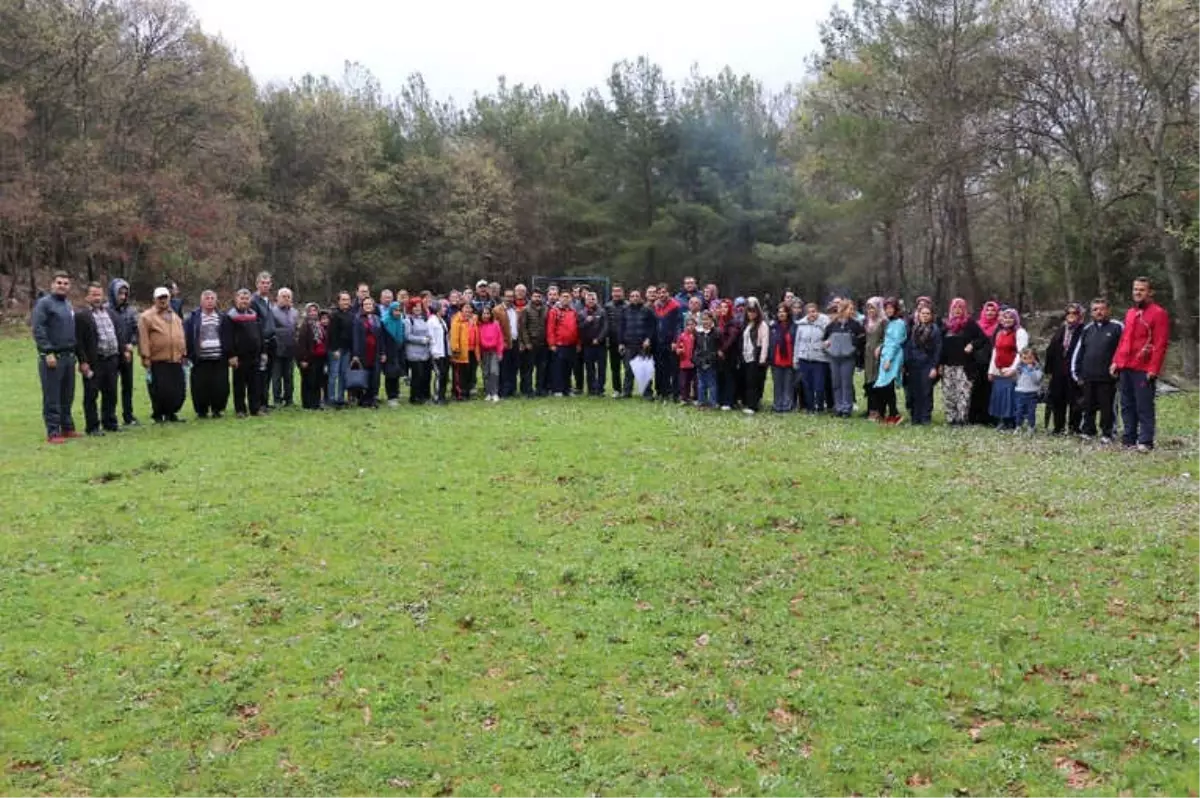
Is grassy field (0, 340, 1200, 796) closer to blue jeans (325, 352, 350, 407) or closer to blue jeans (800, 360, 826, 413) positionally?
blue jeans (800, 360, 826, 413)

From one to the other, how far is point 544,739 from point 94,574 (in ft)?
14.9

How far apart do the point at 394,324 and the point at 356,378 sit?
4.11ft

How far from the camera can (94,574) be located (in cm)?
749

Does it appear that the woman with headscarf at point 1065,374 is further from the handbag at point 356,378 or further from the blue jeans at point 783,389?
the handbag at point 356,378

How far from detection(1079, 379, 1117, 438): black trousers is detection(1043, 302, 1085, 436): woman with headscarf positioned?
0.29 metres

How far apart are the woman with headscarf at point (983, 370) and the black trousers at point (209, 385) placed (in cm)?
1172

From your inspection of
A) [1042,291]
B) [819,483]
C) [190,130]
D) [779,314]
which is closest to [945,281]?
[1042,291]

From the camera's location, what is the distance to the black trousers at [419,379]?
16.4 meters

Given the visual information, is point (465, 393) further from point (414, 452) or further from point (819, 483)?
point (819, 483)

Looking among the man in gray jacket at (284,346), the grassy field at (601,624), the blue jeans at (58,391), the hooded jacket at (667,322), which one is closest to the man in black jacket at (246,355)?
the man in gray jacket at (284,346)

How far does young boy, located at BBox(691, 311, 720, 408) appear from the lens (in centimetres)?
1577

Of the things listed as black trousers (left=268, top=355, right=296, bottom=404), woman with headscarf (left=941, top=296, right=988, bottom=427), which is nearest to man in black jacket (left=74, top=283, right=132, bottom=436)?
black trousers (left=268, top=355, right=296, bottom=404)

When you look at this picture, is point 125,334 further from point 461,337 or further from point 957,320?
point 957,320

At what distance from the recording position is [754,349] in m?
15.4
